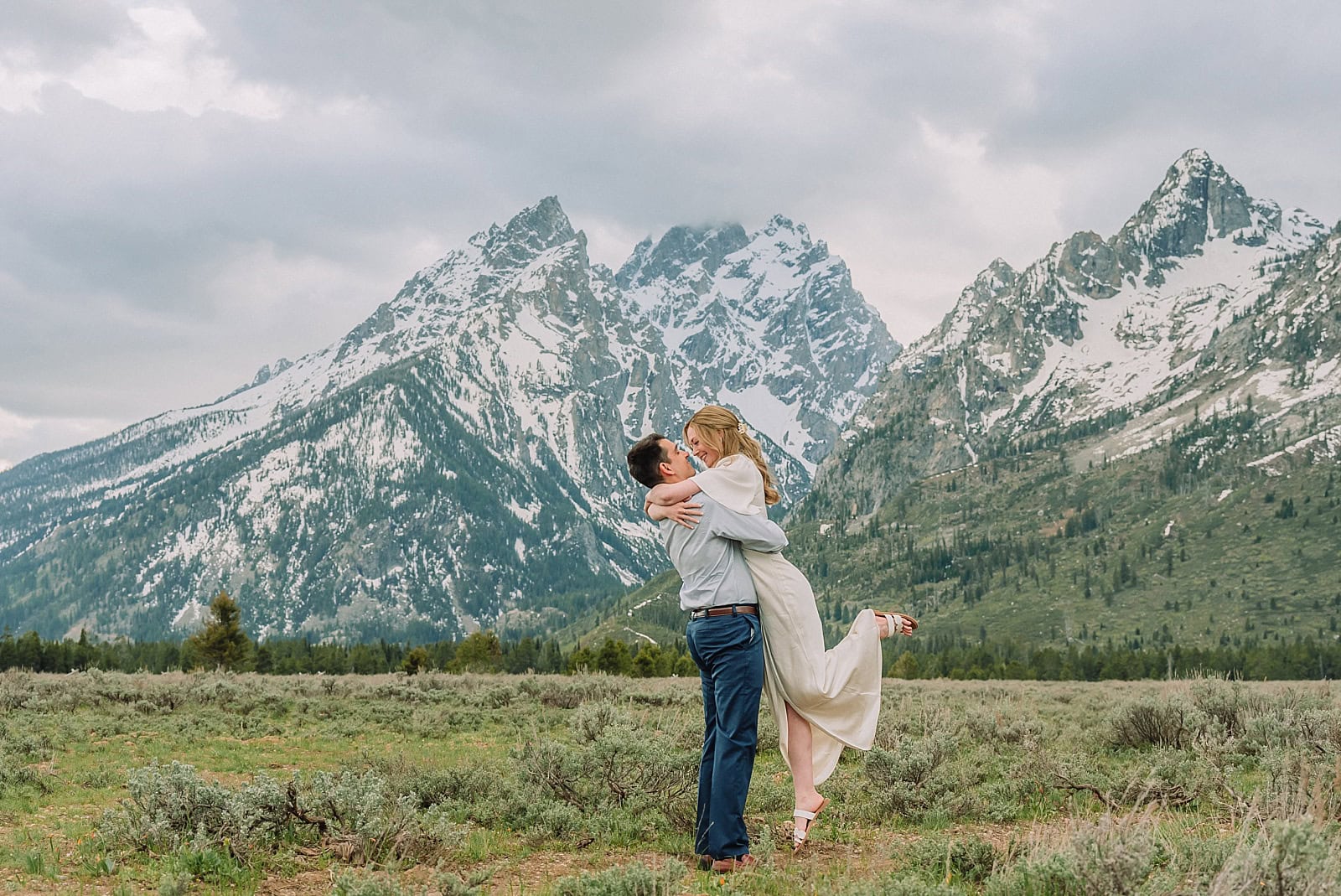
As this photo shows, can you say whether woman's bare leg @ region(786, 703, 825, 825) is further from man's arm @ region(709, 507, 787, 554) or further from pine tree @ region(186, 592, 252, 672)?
pine tree @ region(186, 592, 252, 672)

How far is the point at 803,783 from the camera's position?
7.40m

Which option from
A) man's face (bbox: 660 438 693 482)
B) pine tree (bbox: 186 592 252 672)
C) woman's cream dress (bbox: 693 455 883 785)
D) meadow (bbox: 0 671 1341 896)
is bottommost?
pine tree (bbox: 186 592 252 672)

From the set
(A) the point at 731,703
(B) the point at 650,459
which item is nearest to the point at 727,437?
(B) the point at 650,459

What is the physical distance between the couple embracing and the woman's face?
1 centimetres

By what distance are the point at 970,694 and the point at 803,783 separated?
60.1 ft

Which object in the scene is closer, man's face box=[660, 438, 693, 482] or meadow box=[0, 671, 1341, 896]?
meadow box=[0, 671, 1341, 896]

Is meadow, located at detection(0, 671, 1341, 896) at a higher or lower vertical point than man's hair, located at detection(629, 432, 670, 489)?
lower

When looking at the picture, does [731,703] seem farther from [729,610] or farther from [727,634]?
[729,610]

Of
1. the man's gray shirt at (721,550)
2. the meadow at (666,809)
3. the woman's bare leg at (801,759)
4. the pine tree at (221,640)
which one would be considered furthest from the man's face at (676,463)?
the pine tree at (221,640)

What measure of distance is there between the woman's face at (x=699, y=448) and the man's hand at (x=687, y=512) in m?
0.48

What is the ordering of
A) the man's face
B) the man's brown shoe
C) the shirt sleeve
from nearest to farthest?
the man's brown shoe < the shirt sleeve < the man's face

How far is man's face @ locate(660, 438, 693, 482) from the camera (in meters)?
7.50

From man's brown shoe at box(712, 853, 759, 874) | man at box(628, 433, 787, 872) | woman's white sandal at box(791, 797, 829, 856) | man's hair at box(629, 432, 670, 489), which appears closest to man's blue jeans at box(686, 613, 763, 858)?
man at box(628, 433, 787, 872)

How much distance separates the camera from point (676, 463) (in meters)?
7.57
